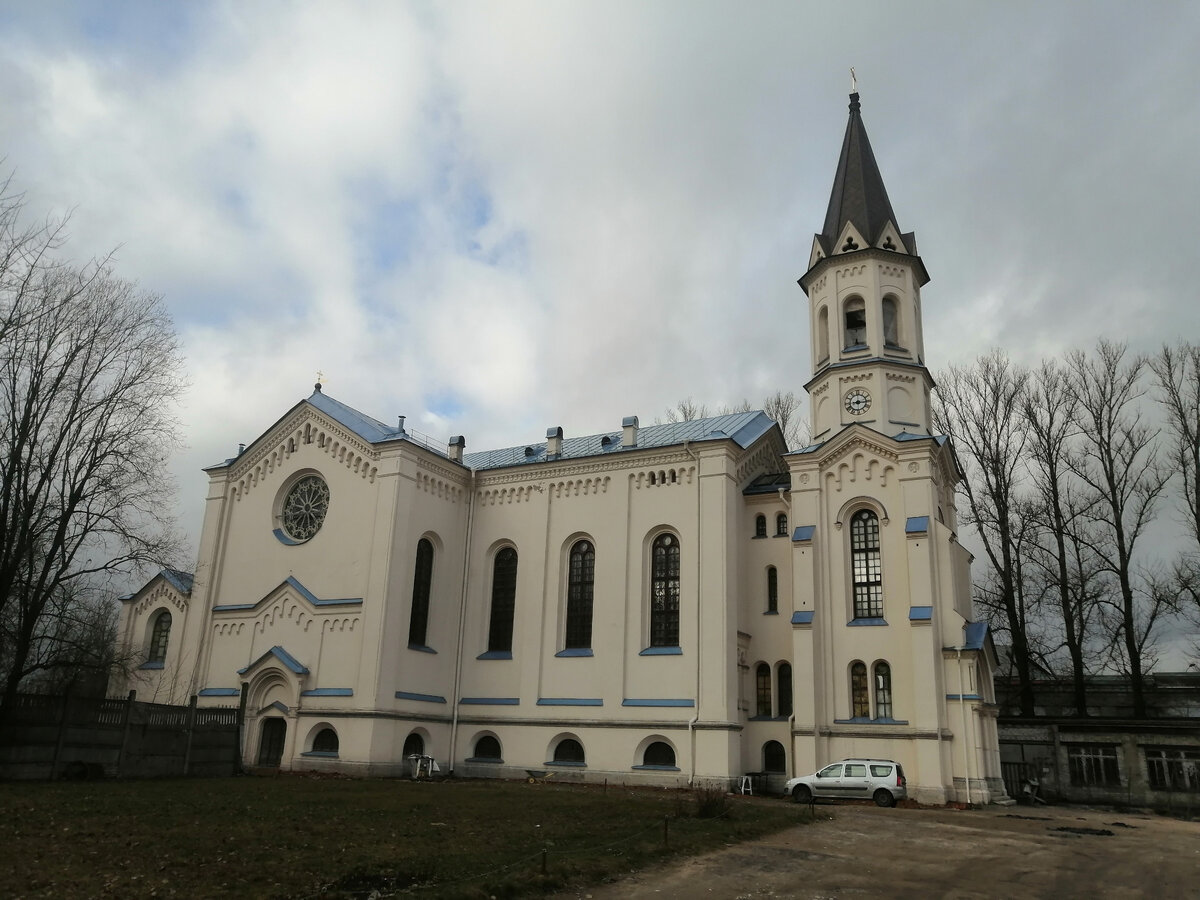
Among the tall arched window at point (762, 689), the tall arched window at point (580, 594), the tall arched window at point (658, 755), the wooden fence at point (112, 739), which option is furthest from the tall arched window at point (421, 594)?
the tall arched window at point (762, 689)

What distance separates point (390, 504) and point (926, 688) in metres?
19.3

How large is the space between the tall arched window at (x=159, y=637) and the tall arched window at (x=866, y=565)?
1096 inches

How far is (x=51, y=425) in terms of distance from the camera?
23953 millimetres

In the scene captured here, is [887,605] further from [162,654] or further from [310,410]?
[162,654]

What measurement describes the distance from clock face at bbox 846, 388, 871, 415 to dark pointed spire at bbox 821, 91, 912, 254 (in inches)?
230

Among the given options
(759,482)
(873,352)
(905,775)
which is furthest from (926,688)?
(873,352)

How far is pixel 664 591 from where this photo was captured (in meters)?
31.5

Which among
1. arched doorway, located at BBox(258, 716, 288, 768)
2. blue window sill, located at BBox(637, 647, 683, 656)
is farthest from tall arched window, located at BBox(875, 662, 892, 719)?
arched doorway, located at BBox(258, 716, 288, 768)

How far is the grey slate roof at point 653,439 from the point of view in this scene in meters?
32.8

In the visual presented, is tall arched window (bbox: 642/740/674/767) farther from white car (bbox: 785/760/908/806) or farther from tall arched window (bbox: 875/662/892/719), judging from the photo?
tall arched window (bbox: 875/662/892/719)

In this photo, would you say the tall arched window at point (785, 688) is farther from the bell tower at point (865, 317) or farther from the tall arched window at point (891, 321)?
the tall arched window at point (891, 321)

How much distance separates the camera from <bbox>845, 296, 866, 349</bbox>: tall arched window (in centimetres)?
3331

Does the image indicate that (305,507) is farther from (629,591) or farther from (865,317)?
(865,317)

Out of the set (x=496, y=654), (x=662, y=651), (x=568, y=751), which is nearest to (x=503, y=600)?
(x=496, y=654)
